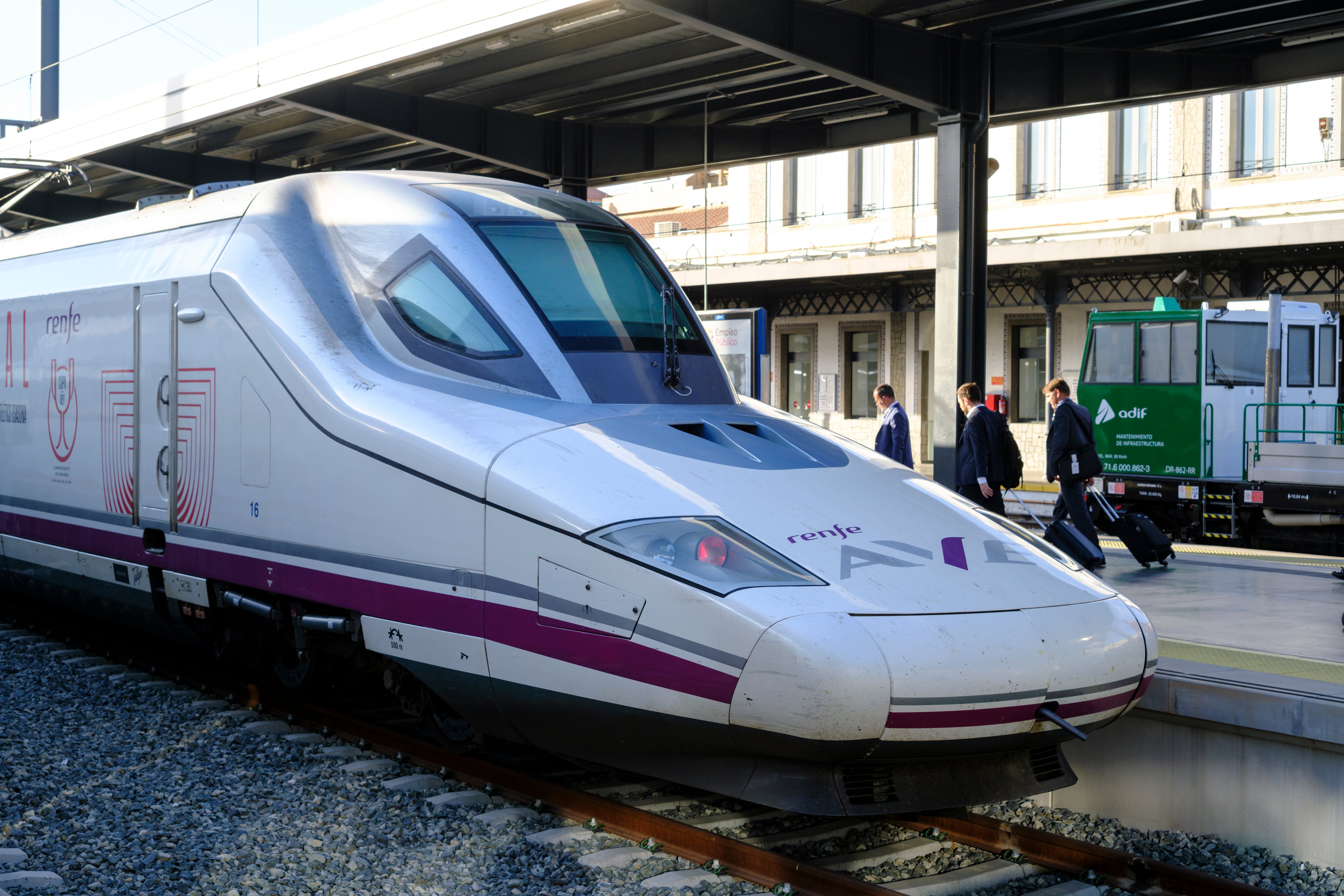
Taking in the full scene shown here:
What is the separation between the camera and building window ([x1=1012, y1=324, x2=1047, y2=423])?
25.9m

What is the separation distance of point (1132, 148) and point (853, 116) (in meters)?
12.1

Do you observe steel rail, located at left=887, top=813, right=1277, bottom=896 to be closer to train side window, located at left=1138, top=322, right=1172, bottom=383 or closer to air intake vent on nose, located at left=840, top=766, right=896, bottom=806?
air intake vent on nose, located at left=840, top=766, right=896, bottom=806

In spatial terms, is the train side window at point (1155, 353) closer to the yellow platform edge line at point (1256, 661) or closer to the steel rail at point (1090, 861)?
the yellow platform edge line at point (1256, 661)

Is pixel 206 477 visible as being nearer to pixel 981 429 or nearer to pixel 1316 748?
pixel 1316 748

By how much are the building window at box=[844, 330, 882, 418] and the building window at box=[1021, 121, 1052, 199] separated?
4577 millimetres

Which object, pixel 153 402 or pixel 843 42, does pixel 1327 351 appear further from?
pixel 153 402

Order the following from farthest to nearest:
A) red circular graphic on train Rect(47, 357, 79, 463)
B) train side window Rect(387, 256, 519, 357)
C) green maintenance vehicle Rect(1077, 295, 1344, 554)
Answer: green maintenance vehicle Rect(1077, 295, 1344, 554) → red circular graphic on train Rect(47, 357, 79, 463) → train side window Rect(387, 256, 519, 357)

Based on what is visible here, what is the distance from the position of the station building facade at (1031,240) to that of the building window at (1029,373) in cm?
4

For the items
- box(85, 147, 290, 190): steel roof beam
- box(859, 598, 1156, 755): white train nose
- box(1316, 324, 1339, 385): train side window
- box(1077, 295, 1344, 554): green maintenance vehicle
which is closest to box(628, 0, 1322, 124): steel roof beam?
box(1077, 295, 1344, 554): green maintenance vehicle

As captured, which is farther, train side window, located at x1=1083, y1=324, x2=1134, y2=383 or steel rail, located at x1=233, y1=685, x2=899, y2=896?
train side window, located at x1=1083, y1=324, x2=1134, y2=383

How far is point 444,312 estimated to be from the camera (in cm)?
570

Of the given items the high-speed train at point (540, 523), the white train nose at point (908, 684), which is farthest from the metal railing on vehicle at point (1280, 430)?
the white train nose at point (908, 684)

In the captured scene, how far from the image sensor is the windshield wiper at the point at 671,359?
19.0 feet

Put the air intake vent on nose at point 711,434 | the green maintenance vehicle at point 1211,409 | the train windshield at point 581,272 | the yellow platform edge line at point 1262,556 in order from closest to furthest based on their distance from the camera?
the air intake vent on nose at point 711,434 → the train windshield at point 581,272 → the yellow platform edge line at point 1262,556 → the green maintenance vehicle at point 1211,409
